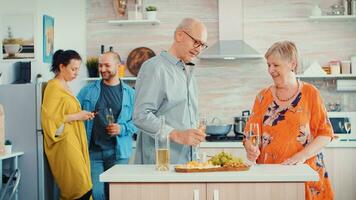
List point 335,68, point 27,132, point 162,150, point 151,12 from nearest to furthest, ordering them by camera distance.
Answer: point 162,150, point 27,132, point 335,68, point 151,12

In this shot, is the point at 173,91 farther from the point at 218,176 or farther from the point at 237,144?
the point at 237,144

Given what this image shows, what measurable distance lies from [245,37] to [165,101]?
318cm

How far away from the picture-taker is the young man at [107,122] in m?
4.81

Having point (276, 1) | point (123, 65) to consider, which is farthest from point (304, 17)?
point (123, 65)

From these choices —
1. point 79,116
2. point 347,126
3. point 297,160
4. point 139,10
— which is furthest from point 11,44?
point 347,126

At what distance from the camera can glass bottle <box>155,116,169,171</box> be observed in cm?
292

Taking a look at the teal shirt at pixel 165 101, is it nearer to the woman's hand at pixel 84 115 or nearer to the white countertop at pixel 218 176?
the white countertop at pixel 218 176

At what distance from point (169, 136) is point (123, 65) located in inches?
135

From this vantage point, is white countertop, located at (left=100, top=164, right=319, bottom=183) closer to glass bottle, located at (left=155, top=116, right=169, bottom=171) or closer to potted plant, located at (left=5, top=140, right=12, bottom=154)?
glass bottle, located at (left=155, top=116, right=169, bottom=171)

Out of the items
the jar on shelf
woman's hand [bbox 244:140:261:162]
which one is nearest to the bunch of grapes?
woman's hand [bbox 244:140:261:162]

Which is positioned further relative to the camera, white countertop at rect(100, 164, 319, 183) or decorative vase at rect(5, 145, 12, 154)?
decorative vase at rect(5, 145, 12, 154)

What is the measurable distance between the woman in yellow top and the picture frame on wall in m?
0.61

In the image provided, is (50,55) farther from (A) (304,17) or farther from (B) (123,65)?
(A) (304,17)

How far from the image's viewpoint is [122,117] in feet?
16.0
